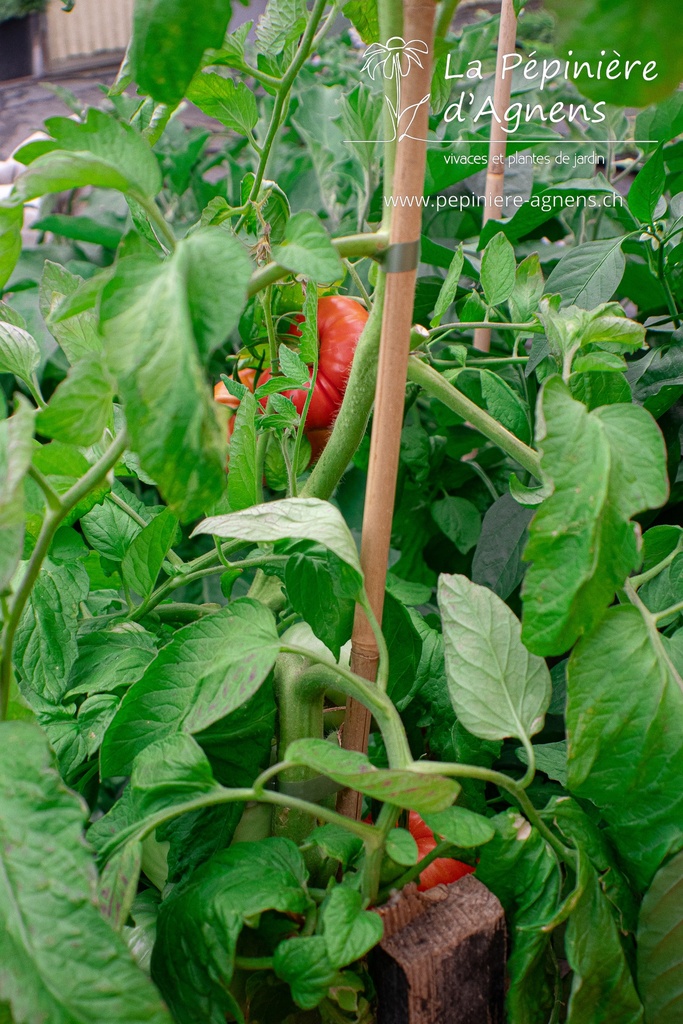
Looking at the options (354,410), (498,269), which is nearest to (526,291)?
(498,269)

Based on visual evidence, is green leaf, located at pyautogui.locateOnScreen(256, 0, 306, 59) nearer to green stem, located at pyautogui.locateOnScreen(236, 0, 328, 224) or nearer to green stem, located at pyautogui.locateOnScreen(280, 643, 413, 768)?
green stem, located at pyautogui.locateOnScreen(236, 0, 328, 224)

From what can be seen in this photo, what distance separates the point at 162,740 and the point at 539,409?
Result: 0.61ft

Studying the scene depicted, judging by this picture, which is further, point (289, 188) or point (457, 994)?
point (289, 188)

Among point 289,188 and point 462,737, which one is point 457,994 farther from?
point 289,188

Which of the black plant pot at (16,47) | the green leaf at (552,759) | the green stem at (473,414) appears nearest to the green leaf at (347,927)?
the green leaf at (552,759)

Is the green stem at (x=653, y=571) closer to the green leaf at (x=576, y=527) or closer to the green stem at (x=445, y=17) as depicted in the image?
the green leaf at (x=576, y=527)

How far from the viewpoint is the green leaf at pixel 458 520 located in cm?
61

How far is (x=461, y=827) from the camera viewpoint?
0.30 m

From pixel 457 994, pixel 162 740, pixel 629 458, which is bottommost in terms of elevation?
pixel 457 994

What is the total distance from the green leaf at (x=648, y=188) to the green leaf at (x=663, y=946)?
40 centimetres

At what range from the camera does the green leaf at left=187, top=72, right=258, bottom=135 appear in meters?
0.41

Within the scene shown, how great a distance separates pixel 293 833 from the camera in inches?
15.3

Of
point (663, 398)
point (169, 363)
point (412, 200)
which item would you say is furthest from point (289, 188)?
point (169, 363)

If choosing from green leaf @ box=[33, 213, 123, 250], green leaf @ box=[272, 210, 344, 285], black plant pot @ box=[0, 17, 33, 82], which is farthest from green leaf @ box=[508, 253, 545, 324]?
black plant pot @ box=[0, 17, 33, 82]
